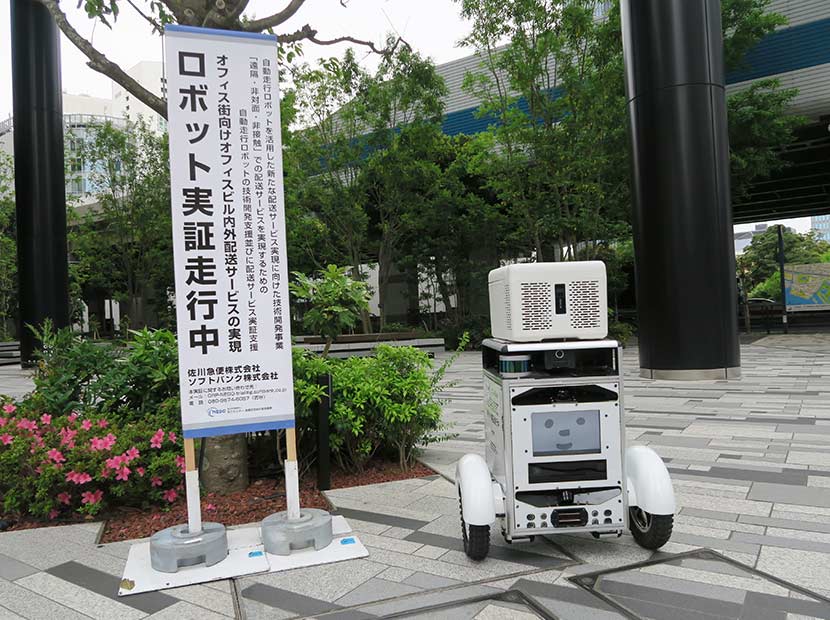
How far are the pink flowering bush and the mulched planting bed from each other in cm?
9

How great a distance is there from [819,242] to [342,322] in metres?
69.4

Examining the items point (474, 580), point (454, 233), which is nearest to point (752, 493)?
point (474, 580)

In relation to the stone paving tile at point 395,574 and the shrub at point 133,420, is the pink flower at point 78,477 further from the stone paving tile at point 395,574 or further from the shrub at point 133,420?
the stone paving tile at point 395,574

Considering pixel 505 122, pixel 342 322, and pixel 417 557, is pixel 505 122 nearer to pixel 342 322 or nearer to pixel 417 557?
pixel 342 322

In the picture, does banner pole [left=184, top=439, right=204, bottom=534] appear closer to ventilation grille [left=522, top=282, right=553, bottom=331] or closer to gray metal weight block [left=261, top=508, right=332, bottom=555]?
gray metal weight block [left=261, top=508, right=332, bottom=555]

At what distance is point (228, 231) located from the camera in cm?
364

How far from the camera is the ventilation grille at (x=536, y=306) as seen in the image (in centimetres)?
337

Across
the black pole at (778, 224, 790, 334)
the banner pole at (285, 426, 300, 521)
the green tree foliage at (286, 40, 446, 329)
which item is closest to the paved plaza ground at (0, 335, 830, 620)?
the banner pole at (285, 426, 300, 521)

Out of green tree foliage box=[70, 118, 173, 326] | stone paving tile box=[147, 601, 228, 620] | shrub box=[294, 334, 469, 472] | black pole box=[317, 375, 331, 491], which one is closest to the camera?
stone paving tile box=[147, 601, 228, 620]

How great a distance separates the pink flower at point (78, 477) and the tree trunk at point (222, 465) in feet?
2.49

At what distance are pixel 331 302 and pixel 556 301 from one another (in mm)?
2216

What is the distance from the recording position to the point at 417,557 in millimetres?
3539

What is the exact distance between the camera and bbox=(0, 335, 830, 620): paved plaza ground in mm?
2920

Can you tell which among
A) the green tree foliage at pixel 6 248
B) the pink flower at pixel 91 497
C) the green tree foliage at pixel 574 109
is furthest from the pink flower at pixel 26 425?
the green tree foliage at pixel 6 248
